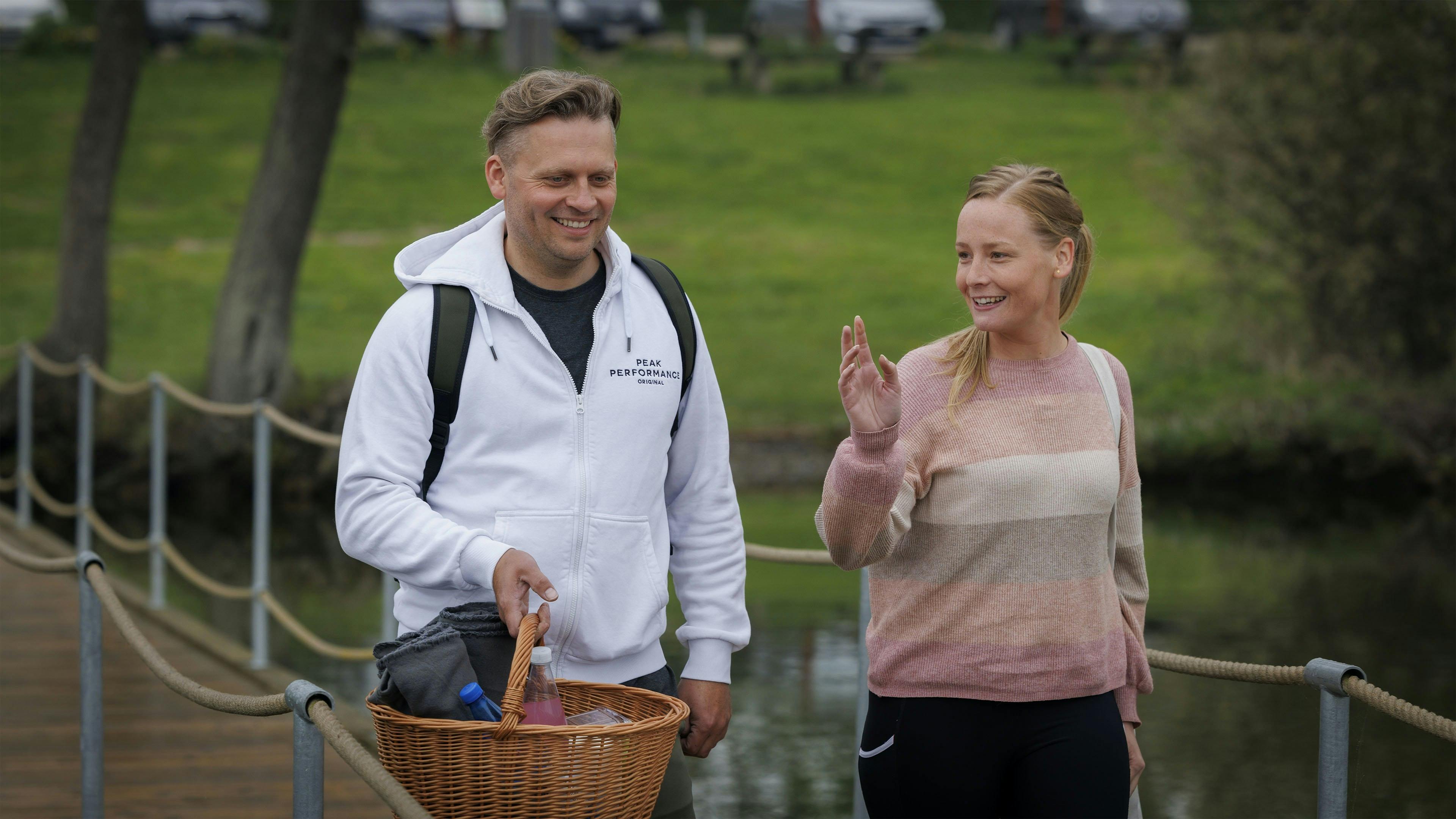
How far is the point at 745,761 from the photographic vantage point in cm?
645

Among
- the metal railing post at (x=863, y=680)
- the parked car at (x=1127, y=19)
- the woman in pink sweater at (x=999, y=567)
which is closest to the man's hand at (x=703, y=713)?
the woman in pink sweater at (x=999, y=567)

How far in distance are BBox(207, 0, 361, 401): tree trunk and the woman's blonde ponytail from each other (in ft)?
33.8

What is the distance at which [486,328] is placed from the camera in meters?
2.71

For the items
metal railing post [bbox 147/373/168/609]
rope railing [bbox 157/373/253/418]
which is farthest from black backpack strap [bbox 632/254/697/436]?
metal railing post [bbox 147/373/168/609]

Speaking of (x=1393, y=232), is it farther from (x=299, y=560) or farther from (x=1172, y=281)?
(x=299, y=560)

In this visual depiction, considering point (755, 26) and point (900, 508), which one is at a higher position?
point (755, 26)

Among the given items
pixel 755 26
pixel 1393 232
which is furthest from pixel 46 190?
pixel 1393 232

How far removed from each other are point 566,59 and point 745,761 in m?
Result: 27.2

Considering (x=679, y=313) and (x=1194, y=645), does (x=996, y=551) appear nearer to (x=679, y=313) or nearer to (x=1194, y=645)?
(x=679, y=313)

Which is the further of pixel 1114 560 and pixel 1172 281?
pixel 1172 281

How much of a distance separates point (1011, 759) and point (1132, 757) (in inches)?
10.7

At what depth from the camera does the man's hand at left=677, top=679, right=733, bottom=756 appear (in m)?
2.94

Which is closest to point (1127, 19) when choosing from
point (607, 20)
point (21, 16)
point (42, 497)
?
point (607, 20)

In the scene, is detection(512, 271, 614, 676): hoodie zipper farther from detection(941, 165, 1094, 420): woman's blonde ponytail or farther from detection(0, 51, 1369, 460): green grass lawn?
detection(0, 51, 1369, 460): green grass lawn
